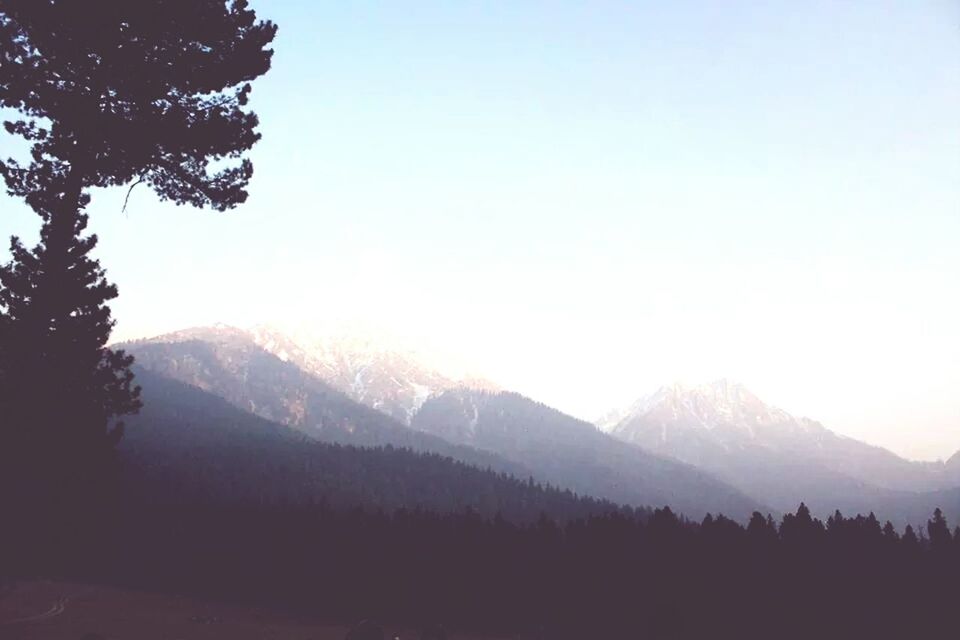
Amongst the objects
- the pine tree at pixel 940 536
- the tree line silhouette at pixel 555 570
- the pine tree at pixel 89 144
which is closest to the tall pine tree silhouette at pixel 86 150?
the pine tree at pixel 89 144

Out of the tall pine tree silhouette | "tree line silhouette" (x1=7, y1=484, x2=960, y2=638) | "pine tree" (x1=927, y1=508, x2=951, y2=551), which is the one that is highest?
the tall pine tree silhouette

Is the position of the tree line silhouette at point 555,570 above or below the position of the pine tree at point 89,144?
below

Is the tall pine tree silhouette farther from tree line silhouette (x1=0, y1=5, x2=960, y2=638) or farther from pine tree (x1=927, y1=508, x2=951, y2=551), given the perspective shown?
pine tree (x1=927, y1=508, x2=951, y2=551)

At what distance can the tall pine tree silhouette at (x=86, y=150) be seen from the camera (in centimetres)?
2111

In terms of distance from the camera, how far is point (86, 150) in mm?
22516

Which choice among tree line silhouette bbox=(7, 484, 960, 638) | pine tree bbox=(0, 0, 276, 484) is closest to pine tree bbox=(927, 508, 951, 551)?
tree line silhouette bbox=(7, 484, 960, 638)

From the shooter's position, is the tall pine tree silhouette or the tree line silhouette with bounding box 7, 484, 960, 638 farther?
the tree line silhouette with bounding box 7, 484, 960, 638

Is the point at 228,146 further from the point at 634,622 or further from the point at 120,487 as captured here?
the point at 634,622

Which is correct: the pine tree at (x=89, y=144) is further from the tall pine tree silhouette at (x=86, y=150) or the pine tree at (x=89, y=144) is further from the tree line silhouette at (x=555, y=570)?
the tree line silhouette at (x=555, y=570)

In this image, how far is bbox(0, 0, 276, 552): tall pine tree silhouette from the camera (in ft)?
69.3

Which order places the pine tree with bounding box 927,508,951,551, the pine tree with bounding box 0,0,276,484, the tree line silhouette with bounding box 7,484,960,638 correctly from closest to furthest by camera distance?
the pine tree with bounding box 0,0,276,484 < the tree line silhouette with bounding box 7,484,960,638 < the pine tree with bounding box 927,508,951,551

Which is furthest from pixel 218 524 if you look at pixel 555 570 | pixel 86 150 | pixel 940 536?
pixel 86 150

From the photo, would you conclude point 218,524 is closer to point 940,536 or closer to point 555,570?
point 555,570

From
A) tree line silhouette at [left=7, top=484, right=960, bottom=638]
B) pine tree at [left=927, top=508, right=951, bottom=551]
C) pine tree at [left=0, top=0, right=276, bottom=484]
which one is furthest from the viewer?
pine tree at [left=927, top=508, right=951, bottom=551]
